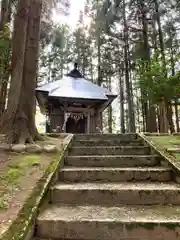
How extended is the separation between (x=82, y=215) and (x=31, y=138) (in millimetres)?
3263

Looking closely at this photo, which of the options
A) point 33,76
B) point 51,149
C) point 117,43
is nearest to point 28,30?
point 33,76

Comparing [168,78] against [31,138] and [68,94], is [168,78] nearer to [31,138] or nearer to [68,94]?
[68,94]

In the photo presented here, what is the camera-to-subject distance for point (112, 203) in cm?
296

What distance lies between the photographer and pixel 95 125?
13.6 meters

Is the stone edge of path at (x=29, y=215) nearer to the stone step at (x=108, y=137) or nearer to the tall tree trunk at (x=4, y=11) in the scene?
the stone step at (x=108, y=137)

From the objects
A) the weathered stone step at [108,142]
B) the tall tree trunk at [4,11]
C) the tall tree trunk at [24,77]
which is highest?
the tall tree trunk at [4,11]

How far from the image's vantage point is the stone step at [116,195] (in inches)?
116

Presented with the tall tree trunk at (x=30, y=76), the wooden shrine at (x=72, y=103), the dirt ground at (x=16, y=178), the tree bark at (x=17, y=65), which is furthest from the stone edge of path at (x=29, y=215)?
the wooden shrine at (x=72, y=103)

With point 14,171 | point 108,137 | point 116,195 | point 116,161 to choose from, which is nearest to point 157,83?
point 108,137

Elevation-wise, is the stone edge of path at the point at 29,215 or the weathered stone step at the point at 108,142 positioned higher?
the weathered stone step at the point at 108,142

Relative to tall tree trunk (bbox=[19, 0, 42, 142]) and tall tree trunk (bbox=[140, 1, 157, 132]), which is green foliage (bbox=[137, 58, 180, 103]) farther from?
tall tree trunk (bbox=[19, 0, 42, 142])

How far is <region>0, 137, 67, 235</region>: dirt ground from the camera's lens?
2.36 meters

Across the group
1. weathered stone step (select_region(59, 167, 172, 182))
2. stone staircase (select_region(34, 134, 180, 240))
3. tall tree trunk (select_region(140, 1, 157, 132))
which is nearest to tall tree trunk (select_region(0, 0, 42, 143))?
stone staircase (select_region(34, 134, 180, 240))

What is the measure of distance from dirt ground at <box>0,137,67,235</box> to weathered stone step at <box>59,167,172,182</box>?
464 millimetres
